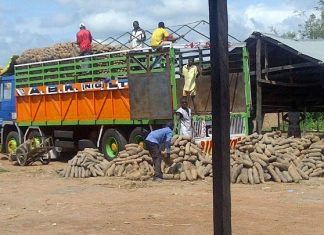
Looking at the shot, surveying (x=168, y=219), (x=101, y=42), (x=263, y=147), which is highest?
(x=101, y=42)

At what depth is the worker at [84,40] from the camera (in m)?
18.5

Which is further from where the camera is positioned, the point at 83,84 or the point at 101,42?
the point at 101,42

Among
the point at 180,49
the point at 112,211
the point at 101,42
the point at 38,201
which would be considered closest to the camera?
the point at 112,211

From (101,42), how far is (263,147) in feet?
24.8

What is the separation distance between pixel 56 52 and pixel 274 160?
9630 millimetres

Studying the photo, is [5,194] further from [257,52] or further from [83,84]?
[257,52]

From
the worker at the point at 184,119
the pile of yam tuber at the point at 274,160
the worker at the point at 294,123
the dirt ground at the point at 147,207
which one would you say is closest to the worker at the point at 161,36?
the worker at the point at 184,119

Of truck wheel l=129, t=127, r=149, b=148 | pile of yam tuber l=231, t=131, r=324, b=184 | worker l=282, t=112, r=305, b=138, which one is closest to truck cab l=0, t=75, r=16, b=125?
→ truck wheel l=129, t=127, r=149, b=148

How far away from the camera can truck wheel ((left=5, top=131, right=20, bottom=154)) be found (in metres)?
20.8

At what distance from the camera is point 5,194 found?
11.9 metres

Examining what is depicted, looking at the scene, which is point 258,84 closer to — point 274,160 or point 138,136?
point 138,136

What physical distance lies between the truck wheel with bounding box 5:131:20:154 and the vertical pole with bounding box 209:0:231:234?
1783cm

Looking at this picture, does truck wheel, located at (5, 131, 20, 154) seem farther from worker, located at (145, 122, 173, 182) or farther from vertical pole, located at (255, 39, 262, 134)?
worker, located at (145, 122, 173, 182)

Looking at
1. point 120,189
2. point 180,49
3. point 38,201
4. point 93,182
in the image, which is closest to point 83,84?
point 180,49
